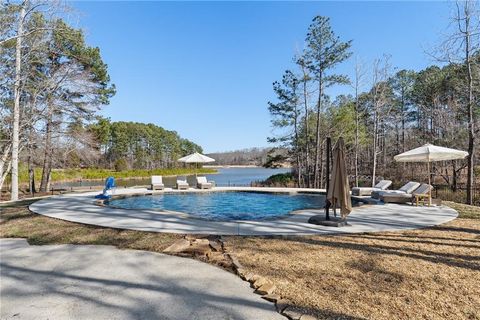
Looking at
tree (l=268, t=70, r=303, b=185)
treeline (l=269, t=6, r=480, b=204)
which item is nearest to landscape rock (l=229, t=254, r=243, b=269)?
treeline (l=269, t=6, r=480, b=204)

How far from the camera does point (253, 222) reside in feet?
23.4

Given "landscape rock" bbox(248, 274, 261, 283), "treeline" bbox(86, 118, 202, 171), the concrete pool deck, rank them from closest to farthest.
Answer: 1. "landscape rock" bbox(248, 274, 261, 283)
2. the concrete pool deck
3. "treeline" bbox(86, 118, 202, 171)

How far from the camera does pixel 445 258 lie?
173 inches

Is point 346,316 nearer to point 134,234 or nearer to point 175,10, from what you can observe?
point 134,234

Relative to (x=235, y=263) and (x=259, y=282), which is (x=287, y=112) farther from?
(x=259, y=282)

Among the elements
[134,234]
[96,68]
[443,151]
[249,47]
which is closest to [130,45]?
[96,68]

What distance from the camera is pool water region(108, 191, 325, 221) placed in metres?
10.1

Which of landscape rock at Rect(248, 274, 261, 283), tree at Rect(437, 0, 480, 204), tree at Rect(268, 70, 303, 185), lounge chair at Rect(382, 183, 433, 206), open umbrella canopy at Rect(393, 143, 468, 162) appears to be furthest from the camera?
tree at Rect(268, 70, 303, 185)

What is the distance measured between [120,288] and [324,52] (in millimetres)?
19368

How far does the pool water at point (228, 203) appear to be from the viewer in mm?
10070

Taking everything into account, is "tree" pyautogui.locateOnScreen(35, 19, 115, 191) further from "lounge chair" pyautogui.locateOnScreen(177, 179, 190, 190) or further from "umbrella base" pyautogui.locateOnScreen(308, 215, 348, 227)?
"umbrella base" pyautogui.locateOnScreen(308, 215, 348, 227)

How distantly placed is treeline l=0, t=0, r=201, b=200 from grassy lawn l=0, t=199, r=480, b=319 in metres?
6.44

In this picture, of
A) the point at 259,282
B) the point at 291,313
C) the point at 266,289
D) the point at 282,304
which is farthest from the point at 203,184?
the point at 291,313

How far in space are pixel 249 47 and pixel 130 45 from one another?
8.00 m
